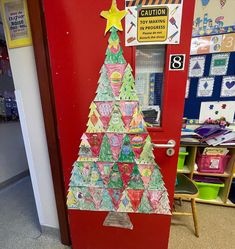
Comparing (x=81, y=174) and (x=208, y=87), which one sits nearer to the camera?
(x=81, y=174)

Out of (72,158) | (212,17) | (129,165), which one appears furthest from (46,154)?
(212,17)

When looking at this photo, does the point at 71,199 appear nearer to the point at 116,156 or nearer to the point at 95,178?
the point at 95,178

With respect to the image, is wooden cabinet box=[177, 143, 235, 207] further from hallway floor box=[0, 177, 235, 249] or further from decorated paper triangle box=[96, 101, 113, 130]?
decorated paper triangle box=[96, 101, 113, 130]

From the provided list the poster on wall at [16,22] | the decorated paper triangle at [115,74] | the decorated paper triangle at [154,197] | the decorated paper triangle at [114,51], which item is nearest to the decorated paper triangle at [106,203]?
the decorated paper triangle at [154,197]

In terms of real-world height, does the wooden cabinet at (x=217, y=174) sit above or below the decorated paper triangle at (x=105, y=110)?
below

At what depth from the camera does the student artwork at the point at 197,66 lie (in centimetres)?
174

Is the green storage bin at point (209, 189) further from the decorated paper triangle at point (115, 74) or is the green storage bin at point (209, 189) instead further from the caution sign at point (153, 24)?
the caution sign at point (153, 24)

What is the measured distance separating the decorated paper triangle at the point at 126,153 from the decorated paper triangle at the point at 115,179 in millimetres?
69

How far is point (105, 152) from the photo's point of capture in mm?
988

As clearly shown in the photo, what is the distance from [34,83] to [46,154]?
528 millimetres

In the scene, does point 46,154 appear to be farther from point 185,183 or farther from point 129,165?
point 185,183

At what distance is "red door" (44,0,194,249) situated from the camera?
0.82 m

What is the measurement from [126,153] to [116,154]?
0.06 metres

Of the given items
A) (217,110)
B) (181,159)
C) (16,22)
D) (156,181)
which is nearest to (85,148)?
(156,181)
